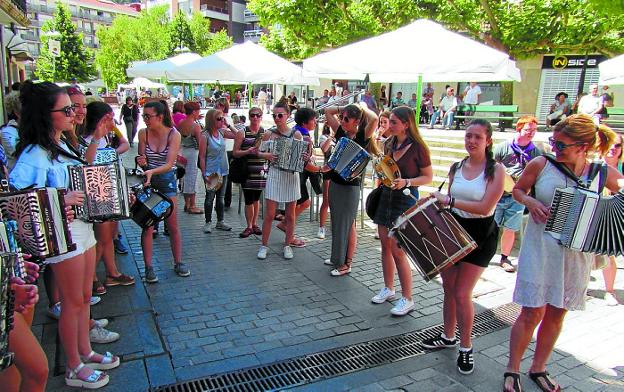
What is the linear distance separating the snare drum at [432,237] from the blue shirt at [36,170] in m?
2.35

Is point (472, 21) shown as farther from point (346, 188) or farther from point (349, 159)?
point (349, 159)

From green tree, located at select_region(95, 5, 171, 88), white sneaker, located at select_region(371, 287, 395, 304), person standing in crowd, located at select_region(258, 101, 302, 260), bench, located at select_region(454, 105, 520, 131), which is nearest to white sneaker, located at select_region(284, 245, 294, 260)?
person standing in crowd, located at select_region(258, 101, 302, 260)

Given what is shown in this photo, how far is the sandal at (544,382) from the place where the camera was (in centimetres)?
315

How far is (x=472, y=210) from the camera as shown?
3.22 metres

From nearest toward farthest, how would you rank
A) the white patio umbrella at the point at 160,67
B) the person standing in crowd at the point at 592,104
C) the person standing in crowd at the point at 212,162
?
the person standing in crowd at the point at 212,162, the white patio umbrella at the point at 160,67, the person standing in crowd at the point at 592,104

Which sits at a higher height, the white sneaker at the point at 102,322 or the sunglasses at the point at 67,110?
the sunglasses at the point at 67,110

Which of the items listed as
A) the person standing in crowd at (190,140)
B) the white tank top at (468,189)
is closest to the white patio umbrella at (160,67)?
the person standing in crowd at (190,140)

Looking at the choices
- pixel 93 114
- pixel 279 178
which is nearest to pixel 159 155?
pixel 93 114

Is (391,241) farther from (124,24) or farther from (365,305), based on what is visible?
(124,24)

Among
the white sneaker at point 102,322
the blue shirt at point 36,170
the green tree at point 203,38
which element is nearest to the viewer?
the blue shirt at point 36,170

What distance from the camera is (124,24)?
145ft

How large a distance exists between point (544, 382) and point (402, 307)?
1405mm

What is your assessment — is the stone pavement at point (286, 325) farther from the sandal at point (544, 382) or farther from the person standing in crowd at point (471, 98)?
the person standing in crowd at point (471, 98)

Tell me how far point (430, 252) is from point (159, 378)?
86.8 inches
